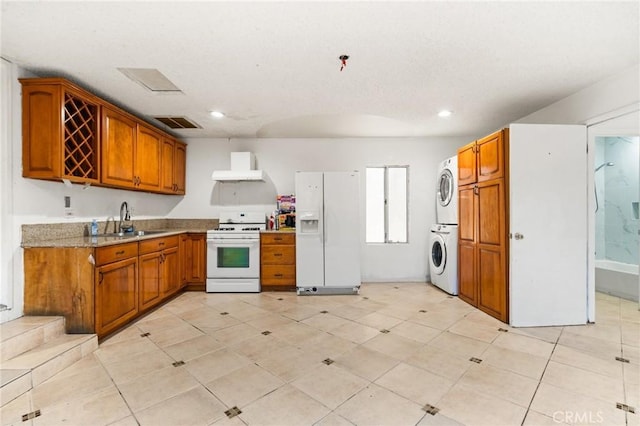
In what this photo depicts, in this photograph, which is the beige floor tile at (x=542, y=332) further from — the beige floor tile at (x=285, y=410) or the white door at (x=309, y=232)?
the white door at (x=309, y=232)

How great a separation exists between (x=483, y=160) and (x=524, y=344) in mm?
1961

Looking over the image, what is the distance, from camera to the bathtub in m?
3.68

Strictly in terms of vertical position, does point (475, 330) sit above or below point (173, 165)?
below

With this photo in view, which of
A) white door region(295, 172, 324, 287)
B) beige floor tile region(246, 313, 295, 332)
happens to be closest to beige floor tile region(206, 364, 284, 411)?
beige floor tile region(246, 313, 295, 332)

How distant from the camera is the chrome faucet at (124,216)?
360 cm

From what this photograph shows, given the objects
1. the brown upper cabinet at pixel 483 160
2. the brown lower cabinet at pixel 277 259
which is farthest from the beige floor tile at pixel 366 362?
the brown upper cabinet at pixel 483 160

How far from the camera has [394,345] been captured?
246 cm

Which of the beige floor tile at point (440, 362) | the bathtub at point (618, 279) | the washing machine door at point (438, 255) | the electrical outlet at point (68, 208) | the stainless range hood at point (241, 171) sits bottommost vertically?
the beige floor tile at point (440, 362)

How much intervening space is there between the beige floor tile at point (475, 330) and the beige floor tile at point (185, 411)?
2.23 meters

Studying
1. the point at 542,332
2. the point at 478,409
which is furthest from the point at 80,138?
the point at 542,332

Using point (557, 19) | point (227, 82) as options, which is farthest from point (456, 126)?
point (227, 82)

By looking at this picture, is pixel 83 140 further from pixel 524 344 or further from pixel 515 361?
pixel 524 344

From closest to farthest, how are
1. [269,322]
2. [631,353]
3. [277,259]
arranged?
[631,353] → [269,322] → [277,259]

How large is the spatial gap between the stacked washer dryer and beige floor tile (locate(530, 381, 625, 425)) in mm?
2152
